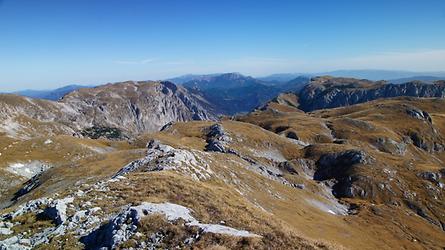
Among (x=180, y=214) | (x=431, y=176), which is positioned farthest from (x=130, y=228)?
(x=431, y=176)

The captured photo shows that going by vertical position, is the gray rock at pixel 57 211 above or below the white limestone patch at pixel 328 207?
above

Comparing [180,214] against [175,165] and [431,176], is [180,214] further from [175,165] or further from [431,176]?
[431,176]

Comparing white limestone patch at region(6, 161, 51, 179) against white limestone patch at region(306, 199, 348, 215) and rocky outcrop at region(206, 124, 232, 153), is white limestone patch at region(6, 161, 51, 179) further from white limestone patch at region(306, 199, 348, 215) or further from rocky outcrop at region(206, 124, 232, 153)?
white limestone patch at region(306, 199, 348, 215)

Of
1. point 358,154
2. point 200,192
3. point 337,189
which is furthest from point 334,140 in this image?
point 200,192

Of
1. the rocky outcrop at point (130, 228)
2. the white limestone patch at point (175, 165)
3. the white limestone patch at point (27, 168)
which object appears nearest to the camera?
the rocky outcrop at point (130, 228)

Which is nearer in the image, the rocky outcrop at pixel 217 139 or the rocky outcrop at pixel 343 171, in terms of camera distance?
the rocky outcrop at pixel 343 171

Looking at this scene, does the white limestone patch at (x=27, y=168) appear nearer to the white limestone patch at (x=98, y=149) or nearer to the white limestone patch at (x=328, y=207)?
the white limestone patch at (x=98, y=149)

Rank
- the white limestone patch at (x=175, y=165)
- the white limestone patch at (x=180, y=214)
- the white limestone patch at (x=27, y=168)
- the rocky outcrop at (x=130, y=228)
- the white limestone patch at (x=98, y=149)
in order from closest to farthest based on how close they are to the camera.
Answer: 1. the rocky outcrop at (x=130, y=228)
2. the white limestone patch at (x=180, y=214)
3. the white limestone patch at (x=175, y=165)
4. the white limestone patch at (x=27, y=168)
5. the white limestone patch at (x=98, y=149)

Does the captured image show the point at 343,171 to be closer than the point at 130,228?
No

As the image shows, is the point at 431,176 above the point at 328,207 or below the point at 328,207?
below

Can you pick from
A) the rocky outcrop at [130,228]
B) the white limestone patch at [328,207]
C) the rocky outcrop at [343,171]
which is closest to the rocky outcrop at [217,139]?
the rocky outcrop at [343,171]
